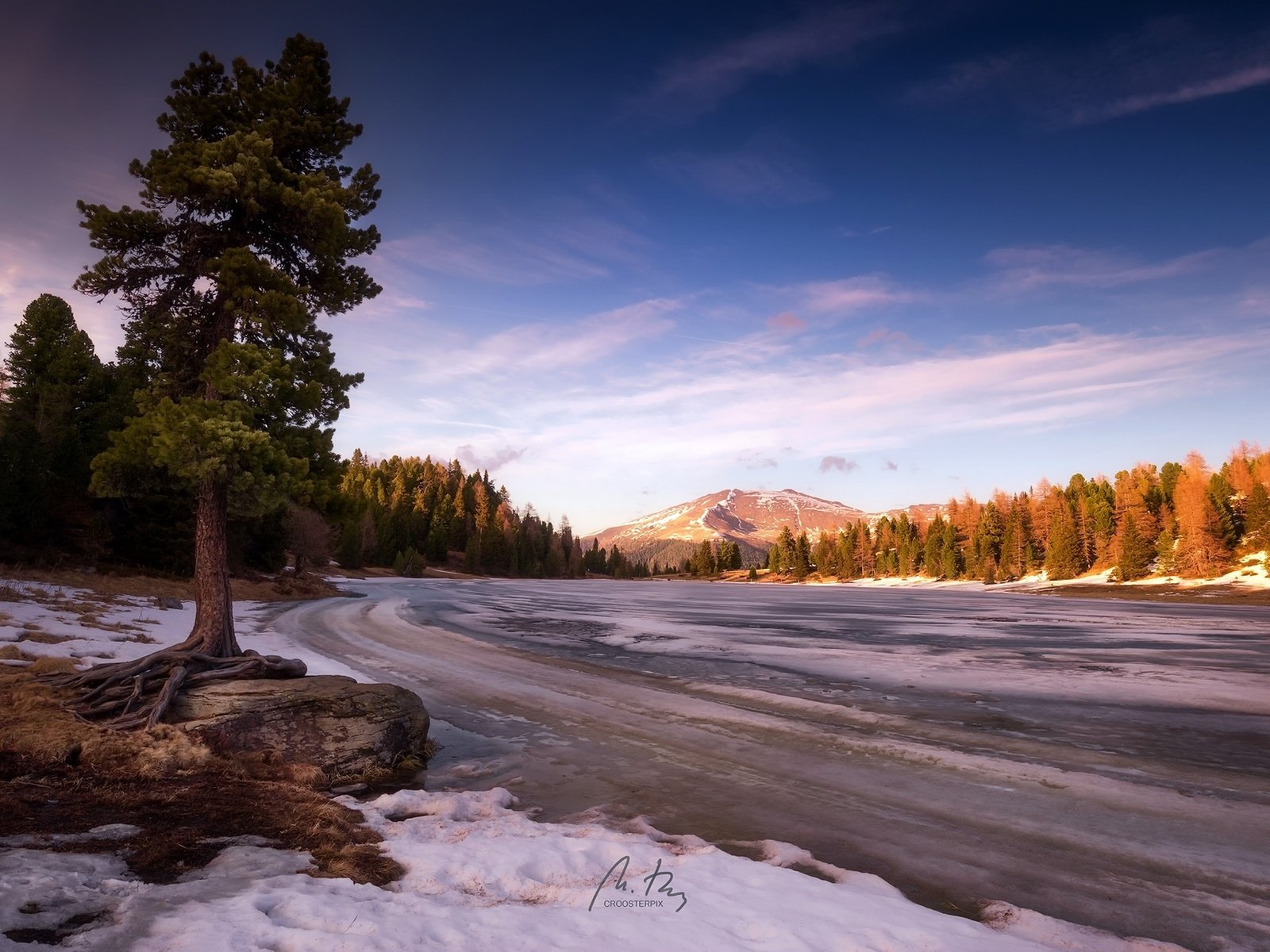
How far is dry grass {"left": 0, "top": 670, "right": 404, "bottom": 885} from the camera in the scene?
505 centimetres

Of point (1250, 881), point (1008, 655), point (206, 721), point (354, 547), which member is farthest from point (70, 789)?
point (354, 547)

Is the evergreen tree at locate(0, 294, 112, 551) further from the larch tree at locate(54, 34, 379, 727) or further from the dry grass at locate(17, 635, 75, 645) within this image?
the larch tree at locate(54, 34, 379, 727)

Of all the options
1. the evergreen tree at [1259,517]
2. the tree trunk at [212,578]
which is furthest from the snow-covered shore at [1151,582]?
the tree trunk at [212,578]

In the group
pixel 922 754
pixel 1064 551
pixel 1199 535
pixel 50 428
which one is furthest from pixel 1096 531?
pixel 50 428

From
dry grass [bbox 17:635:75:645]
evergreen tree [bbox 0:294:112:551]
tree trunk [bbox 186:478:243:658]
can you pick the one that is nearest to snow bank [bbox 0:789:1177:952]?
tree trunk [bbox 186:478:243:658]

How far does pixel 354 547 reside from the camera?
95.9 metres

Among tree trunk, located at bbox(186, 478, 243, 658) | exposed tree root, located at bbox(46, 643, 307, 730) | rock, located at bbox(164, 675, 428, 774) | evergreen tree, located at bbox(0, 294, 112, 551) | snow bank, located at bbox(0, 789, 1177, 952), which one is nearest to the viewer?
snow bank, located at bbox(0, 789, 1177, 952)

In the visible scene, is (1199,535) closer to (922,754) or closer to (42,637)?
(922,754)

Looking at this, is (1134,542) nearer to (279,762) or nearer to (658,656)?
(658,656)

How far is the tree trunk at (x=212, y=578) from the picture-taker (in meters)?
10.1

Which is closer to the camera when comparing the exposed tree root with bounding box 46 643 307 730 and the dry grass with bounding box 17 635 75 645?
the exposed tree root with bounding box 46 643 307 730

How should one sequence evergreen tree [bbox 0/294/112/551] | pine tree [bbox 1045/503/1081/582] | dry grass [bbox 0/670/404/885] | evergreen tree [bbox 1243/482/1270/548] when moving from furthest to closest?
pine tree [bbox 1045/503/1081/582] < evergreen tree [bbox 1243/482/1270/548] < evergreen tree [bbox 0/294/112/551] < dry grass [bbox 0/670/404/885]
